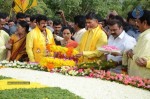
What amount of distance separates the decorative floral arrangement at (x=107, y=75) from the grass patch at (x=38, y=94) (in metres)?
1.42

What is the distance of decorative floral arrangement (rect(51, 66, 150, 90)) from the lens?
22.2ft

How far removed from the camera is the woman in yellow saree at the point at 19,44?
9.06 meters

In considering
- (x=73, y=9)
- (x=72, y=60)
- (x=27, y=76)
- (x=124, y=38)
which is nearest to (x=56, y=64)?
(x=72, y=60)

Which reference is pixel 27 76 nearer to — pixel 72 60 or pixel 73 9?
pixel 72 60

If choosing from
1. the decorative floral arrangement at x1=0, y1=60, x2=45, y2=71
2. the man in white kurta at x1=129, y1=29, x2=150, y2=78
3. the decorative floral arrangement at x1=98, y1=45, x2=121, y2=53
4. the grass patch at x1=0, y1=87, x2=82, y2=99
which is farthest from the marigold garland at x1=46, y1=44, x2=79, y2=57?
the grass patch at x1=0, y1=87, x2=82, y2=99

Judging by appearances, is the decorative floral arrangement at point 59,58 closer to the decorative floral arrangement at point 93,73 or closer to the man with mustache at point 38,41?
the decorative floral arrangement at point 93,73

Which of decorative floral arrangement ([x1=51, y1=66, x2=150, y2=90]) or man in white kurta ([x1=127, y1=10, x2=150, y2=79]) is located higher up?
man in white kurta ([x1=127, y1=10, x2=150, y2=79])

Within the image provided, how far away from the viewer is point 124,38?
7.52m

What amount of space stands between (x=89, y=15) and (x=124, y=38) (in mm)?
879

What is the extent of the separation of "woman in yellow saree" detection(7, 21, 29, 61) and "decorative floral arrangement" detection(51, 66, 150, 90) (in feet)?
5.26

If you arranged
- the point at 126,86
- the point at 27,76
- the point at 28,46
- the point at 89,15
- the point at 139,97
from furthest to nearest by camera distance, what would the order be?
the point at 28,46 < the point at 89,15 < the point at 27,76 < the point at 126,86 < the point at 139,97

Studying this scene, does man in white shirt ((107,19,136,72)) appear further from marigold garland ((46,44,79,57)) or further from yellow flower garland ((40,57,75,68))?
yellow flower garland ((40,57,75,68))

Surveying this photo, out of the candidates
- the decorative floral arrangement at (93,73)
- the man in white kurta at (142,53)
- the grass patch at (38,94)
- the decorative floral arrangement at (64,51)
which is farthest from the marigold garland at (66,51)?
→ the grass patch at (38,94)

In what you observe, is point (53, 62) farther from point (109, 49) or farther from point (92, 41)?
point (109, 49)
